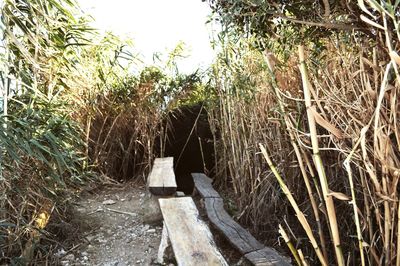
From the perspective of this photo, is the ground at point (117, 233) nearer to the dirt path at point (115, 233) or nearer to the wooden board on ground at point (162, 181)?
the dirt path at point (115, 233)

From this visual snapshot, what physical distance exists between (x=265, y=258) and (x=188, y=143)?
2.18 meters

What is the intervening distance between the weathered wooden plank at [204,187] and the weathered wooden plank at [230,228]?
8cm

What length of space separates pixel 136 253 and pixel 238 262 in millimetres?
578

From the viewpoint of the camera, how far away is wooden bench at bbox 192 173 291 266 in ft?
6.26

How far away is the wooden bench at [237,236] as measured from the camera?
1.91m

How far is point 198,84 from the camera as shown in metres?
3.69

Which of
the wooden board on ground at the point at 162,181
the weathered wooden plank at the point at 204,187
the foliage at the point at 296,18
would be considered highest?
the foliage at the point at 296,18

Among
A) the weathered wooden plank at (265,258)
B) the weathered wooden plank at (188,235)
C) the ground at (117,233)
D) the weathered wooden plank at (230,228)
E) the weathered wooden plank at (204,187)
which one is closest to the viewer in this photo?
the weathered wooden plank at (188,235)

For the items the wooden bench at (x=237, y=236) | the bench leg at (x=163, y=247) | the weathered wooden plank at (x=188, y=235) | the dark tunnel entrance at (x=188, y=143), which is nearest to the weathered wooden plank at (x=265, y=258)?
the wooden bench at (x=237, y=236)

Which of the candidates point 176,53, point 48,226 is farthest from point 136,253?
point 176,53

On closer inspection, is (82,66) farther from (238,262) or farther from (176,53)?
(238,262)

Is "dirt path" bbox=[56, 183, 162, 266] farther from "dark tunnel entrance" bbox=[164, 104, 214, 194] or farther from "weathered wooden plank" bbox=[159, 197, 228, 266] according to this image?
"dark tunnel entrance" bbox=[164, 104, 214, 194]

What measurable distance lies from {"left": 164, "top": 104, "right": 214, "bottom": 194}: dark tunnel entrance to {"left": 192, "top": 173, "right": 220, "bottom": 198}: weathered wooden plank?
428 millimetres

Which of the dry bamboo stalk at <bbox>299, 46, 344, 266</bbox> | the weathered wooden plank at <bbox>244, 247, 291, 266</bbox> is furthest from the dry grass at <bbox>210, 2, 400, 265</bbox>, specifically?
the weathered wooden plank at <bbox>244, 247, 291, 266</bbox>
